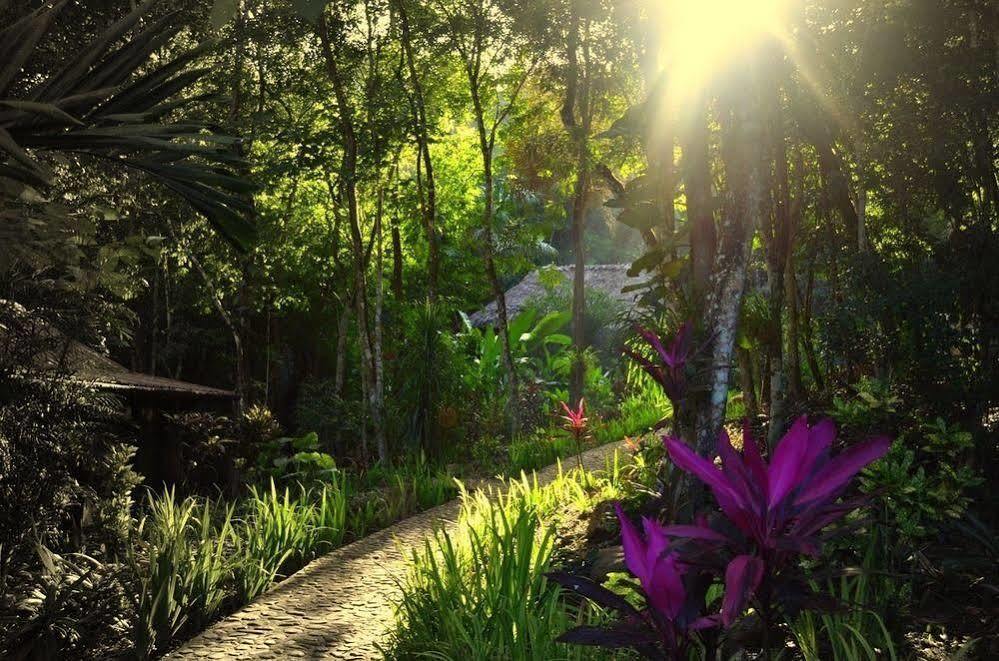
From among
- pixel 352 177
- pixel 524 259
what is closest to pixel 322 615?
pixel 352 177

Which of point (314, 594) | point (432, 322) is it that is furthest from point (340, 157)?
point (314, 594)

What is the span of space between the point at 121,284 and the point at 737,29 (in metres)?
4.44

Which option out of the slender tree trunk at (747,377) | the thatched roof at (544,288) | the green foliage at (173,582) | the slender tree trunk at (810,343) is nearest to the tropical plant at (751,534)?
the green foliage at (173,582)

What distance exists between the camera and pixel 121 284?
Result: 654 cm

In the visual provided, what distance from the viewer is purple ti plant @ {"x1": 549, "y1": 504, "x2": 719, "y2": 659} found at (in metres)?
1.80

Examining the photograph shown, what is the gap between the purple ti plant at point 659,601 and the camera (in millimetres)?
1800

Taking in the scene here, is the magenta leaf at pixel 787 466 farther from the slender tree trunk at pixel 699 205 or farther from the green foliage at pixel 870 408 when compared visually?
the green foliage at pixel 870 408

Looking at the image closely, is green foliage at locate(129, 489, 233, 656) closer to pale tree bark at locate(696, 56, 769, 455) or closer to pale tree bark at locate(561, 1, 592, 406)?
pale tree bark at locate(696, 56, 769, 455)

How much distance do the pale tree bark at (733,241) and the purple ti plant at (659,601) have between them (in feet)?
11.2

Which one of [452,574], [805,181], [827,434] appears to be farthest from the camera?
[805,181]

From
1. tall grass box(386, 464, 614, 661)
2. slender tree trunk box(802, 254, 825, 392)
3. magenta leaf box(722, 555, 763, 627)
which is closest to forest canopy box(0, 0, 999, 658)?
magenta leaf box(722, 555, 763, 627)

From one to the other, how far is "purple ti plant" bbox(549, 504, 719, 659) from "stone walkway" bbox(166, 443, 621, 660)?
337 cm

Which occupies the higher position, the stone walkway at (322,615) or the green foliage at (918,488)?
the green foliage at (918,488)

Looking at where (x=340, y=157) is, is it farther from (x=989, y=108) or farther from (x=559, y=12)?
(x=989, y=108)
